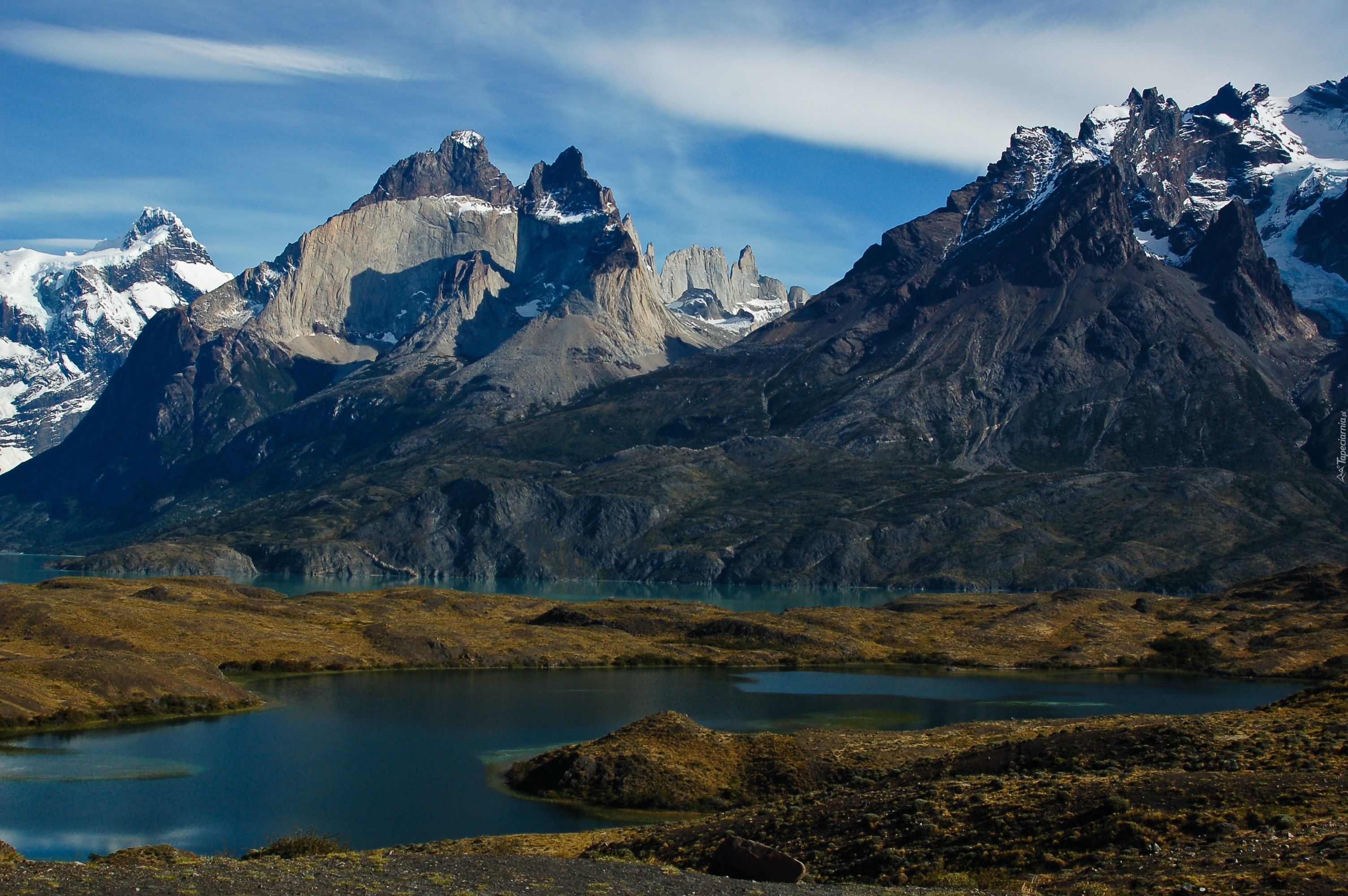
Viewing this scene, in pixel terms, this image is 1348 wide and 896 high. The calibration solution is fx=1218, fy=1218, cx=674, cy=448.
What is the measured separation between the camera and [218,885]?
122ft

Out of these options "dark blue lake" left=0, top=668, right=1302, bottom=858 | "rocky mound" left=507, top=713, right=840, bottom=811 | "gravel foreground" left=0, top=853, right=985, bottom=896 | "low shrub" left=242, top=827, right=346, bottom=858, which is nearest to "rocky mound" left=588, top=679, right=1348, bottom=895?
"gravel foreground" left=0, top=853, right=985, bottom=896

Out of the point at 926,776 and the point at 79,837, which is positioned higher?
the point at 926,776

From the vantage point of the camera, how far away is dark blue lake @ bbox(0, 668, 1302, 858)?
219 ft

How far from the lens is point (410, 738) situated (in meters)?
95.4

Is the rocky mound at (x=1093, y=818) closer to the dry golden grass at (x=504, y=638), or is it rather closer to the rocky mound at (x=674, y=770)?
the rocky mound at (x=674, y=770)

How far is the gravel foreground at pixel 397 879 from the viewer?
36.3 metres

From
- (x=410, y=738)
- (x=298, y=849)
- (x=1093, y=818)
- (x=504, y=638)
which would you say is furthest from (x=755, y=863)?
(x=504, y=638)

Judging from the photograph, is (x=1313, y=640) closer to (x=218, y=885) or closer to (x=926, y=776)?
(x=926, y=776)

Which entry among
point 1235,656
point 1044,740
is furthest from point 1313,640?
point 1044,740

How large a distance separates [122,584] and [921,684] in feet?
424

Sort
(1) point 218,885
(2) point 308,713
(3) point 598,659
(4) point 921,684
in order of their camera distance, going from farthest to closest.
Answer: (3) point 598,659 < (4) point 921,684 < (2) point 308,713 < (1) point 218,885

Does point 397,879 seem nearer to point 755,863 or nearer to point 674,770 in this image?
point 755,863

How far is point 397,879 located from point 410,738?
55.8 m

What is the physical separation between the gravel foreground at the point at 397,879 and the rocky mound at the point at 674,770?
2670cm
